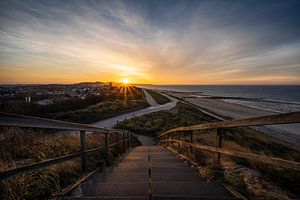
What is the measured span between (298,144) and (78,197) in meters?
22.7

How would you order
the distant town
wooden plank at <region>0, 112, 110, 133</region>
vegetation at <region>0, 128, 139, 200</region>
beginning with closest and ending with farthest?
1. wooden plank at <region>0, 112, 110, 133</region>
2. vegetation at <region>0, 128, 139, 200</region>
3. the distant town

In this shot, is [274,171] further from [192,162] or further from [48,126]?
[48,126]

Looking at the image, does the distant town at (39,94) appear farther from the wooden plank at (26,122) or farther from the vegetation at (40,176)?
the wooden plank at (26,122)

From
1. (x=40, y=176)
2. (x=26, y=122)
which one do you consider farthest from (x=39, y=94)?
(x=26, y=122)

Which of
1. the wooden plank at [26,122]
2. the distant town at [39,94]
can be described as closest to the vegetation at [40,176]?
the wooden plank at [26,122]

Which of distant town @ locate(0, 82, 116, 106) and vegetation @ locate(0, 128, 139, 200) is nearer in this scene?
vegetation @ locate(0, 128, 139, 200)

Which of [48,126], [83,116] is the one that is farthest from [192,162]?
[83,116]

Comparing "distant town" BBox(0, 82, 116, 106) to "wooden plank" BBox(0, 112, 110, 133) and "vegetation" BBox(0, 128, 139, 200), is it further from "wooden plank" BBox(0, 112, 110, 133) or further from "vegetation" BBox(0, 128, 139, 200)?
"wooden plank" BBox(0, 112, 110, 133)

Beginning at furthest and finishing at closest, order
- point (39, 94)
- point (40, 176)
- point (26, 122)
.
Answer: point (39, 94) → point (40, 176) → point (26, 122)

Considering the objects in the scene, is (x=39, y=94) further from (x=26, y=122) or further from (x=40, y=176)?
(x=26, y=122)

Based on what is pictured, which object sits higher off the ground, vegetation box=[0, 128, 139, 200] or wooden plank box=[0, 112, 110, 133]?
wooden plank box=[0, 112, 110, 133]

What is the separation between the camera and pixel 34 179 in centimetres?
308

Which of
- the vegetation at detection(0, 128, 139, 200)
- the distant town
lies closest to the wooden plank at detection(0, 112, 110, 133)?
the vegetation at detection(0, 128, 139, 200)

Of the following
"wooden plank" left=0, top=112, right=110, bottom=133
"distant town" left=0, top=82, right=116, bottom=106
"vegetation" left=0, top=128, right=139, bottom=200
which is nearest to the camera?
"wooden plank" left=0, top=112, right=110, bottom=133
